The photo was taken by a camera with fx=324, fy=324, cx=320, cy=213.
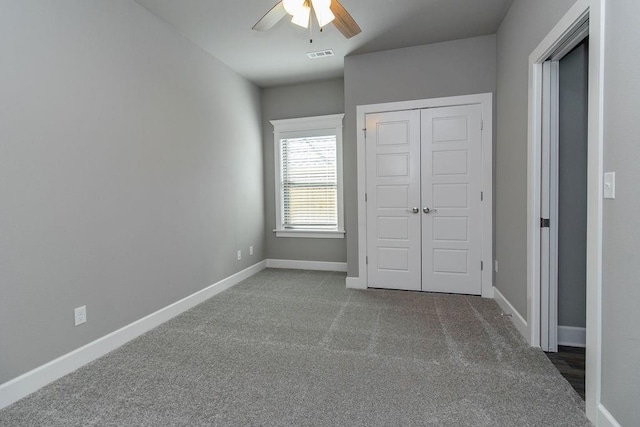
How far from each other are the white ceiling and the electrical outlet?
2.66 m

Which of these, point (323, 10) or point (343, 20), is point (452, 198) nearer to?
point (343, 20)

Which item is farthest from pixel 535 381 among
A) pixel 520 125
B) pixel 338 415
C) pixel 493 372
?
pixel 520 125

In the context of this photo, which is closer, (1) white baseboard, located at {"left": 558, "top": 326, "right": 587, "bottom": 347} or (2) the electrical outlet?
(2) the electrical outlet

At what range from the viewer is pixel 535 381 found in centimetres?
205

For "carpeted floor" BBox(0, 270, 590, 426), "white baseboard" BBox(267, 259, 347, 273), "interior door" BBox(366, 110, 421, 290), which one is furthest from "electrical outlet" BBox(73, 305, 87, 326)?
"white baseboard" BBox(267, 259, 347, 273)

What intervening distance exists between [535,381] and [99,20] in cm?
408

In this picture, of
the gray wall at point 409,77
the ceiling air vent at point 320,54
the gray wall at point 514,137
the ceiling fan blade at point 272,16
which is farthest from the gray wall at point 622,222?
the ceiling air vent at point 320,54

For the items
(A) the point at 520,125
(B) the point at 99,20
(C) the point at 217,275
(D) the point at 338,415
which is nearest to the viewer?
(D) the point at 338,415

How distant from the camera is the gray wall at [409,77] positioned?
3.71m

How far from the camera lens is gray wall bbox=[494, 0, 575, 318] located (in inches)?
102

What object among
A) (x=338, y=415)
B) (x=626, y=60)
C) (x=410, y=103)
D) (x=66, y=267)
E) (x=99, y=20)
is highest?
(x=99, y=20)

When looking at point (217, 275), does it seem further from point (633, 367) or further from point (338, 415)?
point (633, 367)

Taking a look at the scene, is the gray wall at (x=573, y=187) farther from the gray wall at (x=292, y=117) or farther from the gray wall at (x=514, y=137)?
the gray wall at (x=292, y=117)

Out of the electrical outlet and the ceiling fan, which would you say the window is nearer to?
the ceiling fan
